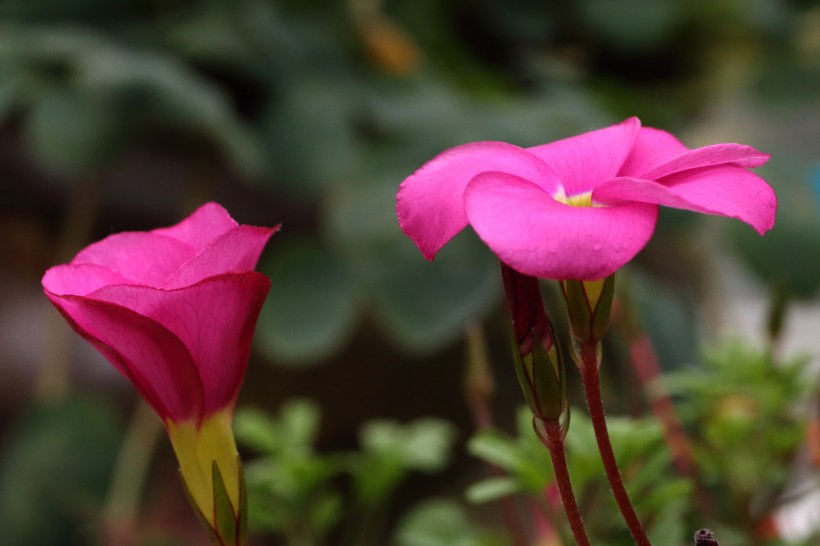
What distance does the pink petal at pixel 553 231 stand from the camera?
4.3 inches

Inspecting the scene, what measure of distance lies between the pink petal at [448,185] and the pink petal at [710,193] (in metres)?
0.02

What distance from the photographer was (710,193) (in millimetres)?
130

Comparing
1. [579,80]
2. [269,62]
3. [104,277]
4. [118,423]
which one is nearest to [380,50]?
[269,62]

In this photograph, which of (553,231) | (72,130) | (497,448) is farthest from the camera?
(72,130)

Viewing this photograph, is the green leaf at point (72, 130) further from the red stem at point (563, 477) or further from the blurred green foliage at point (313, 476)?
the red stem at point (563, 477)

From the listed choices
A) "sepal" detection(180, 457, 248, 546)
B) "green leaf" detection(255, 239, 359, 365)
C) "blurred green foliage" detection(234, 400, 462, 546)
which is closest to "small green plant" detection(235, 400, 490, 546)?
"blurred green foliage" detection(234, 400, 462, 546)

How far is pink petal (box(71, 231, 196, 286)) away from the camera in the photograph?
163mm

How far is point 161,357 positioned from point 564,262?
0.25 ft

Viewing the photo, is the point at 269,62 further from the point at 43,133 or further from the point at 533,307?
the point at 533,307

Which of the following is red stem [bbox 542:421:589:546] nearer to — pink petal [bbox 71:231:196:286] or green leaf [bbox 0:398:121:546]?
pink petal [bbox 71:231:196:286]

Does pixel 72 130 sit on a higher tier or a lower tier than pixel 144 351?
higher

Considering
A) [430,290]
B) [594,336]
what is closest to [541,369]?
[594,336]

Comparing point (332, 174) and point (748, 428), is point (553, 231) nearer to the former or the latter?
point (748, 428)

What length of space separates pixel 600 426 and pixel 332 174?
57 cm
